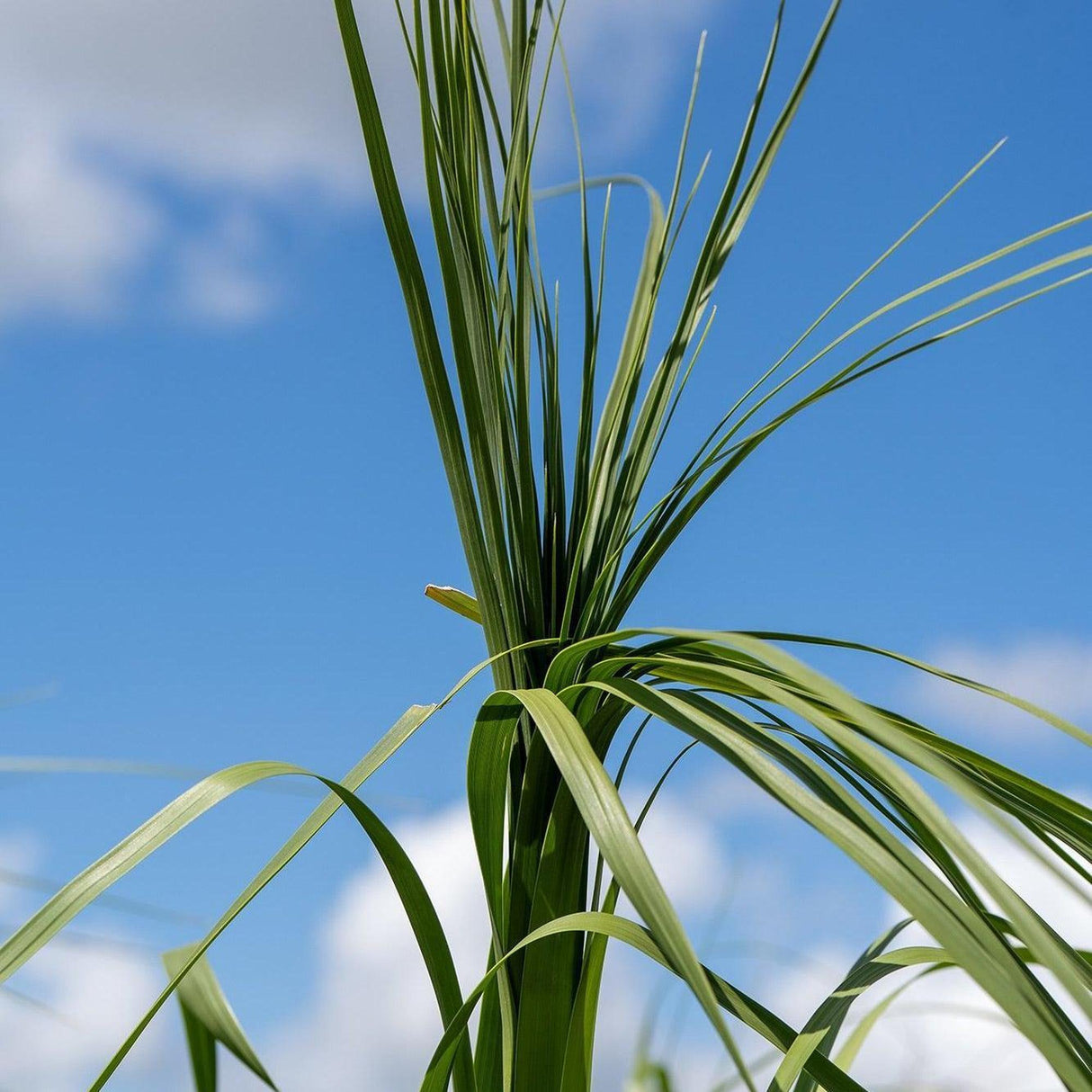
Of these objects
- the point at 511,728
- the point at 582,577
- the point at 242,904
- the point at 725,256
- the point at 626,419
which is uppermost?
the point at 725,256

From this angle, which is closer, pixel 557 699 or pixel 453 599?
pixel 557 699

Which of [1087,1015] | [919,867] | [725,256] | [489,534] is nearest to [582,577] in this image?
[489,534]

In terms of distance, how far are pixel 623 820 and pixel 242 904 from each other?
0.67ft

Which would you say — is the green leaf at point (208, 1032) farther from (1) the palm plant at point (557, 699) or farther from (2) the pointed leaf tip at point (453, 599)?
(2) the pointed leaf tip at point (453, 599)

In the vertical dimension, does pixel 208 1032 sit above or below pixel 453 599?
below

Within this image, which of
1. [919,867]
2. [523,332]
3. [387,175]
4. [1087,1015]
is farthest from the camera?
[523,332]

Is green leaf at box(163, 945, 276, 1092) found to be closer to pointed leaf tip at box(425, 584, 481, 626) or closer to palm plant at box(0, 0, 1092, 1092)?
palm plant at box(0, 0, 1092, 1092)

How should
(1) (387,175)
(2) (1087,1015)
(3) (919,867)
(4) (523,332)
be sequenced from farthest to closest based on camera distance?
(4) (523,332), (1) (387,175), (3) (919,867), (2) (1087,1015)

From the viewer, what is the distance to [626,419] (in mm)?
805

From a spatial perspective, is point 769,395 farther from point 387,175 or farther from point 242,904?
point 242,904

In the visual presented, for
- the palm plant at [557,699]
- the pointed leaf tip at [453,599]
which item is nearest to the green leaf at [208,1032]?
the palm plant at [557,699]

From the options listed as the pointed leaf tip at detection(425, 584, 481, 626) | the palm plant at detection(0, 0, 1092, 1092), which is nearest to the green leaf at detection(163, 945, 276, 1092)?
the palm plant at detection(0, 0, 1092, 1092)

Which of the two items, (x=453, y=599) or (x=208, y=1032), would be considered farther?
(x=453, y=599)

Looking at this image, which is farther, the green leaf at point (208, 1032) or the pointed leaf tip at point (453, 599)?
the pointed leaf tip at point (453, 599)
